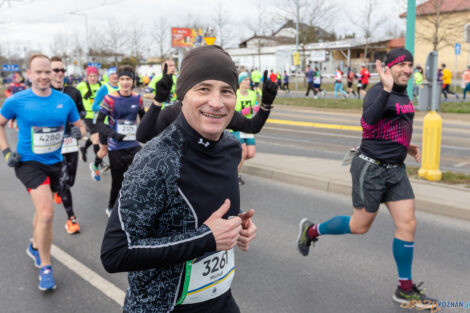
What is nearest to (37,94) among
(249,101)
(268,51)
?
(249,101)

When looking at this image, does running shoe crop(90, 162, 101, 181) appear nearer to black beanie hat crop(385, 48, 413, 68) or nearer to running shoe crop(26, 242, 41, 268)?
running shoe crop(26, 242, 41, 268)

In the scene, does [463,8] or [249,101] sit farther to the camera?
[463,8]

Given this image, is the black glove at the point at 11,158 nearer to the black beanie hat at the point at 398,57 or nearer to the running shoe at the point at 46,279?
the running shoe at the point at 46,279

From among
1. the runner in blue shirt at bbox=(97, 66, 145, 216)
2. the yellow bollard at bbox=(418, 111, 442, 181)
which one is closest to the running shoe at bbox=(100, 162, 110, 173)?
the runner in blue shirt at bbox=(97, 66, 145, 216)

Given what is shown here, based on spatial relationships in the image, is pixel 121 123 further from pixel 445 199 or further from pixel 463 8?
pixel 463 8

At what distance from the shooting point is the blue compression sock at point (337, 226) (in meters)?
4.15

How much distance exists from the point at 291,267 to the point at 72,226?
2.87 metres

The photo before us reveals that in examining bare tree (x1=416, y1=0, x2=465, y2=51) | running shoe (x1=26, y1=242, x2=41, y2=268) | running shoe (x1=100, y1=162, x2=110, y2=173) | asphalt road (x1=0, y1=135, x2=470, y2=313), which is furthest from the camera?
bare tree (x1=416, y1=0, x2=465, y2=51)

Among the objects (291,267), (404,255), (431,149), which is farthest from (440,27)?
(404,255)

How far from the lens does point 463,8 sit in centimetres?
4925

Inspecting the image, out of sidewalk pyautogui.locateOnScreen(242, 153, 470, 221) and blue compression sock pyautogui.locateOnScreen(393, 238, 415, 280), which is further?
sidewalk pyautogui.locateOnScreen(242, 153, 470, 221)

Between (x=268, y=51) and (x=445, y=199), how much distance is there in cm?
6110

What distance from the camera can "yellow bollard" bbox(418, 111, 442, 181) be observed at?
7.15 m

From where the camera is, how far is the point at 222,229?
5.47 ft
